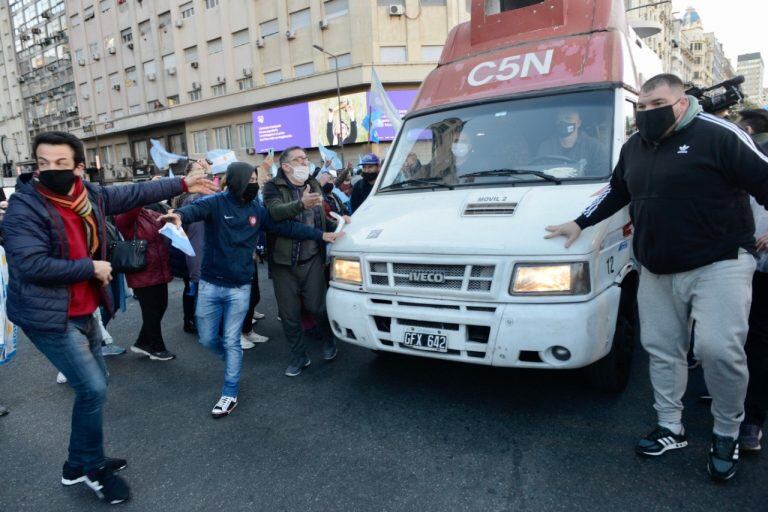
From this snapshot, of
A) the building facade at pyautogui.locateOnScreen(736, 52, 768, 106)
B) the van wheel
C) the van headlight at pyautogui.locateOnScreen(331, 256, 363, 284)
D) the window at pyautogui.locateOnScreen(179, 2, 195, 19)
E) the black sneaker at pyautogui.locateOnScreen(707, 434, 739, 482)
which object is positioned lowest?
the black sneaker at pyautogui.locateOnScreen(707, 434, 739, 482)

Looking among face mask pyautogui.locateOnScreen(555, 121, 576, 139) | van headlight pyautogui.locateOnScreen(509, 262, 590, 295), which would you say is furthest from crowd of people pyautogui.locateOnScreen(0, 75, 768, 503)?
face mask pyautogui.locateOnScreen(555, 121, 576, 139)

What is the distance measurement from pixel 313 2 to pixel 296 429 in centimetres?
3041

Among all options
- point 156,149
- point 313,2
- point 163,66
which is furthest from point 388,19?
point 156,149

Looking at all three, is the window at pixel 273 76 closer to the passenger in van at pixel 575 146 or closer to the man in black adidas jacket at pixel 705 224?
the passenger in van at pixel 575 146

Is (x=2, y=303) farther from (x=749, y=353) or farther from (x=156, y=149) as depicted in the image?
(x=749, y=353)

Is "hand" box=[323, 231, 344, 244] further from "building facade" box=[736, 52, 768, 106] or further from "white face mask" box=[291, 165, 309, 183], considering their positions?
"building facade" box=[736, 52, 768, 106]

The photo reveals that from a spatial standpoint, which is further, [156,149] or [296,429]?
[156,149]

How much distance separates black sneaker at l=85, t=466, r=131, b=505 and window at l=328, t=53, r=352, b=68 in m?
27.8

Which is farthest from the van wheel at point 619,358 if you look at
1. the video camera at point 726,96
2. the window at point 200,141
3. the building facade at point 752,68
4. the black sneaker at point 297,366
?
the building facade at point 752,68

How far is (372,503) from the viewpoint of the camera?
2629 millimetres

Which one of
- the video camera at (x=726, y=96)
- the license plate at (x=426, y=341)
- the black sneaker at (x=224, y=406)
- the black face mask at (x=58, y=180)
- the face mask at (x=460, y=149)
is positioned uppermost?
the video camera at (x=726, y=96)

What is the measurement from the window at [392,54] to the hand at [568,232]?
26703mm

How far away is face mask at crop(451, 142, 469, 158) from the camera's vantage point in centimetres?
416

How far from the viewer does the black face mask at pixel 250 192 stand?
12.7 ft
